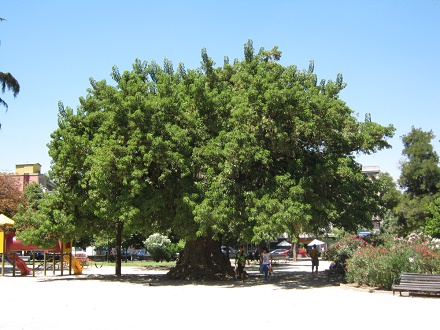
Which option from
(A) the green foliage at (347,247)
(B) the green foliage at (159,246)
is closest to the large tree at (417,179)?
(B) the green foliage at (159,246)

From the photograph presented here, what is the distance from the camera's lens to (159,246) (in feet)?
161

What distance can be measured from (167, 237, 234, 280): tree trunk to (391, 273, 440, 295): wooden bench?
11.4 metres

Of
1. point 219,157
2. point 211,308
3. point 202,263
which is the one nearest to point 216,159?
point 219,157

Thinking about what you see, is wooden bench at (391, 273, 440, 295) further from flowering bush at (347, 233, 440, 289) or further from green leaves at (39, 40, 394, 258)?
green leaves at (39, 40, 394, 258)

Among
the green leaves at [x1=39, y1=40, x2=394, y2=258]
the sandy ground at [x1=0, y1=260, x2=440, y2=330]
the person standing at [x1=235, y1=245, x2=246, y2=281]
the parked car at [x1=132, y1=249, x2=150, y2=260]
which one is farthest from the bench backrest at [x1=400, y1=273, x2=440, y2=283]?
the parked car at [x1=132, y1=249, x2=150, y2=260]

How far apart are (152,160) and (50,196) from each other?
690cm

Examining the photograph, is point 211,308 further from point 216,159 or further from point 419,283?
point 216,159

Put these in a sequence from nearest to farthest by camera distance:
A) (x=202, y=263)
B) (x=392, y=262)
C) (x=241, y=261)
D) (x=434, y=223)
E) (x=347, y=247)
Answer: (x=392, y=262), (x=347, y=247), (x=241, y=261), (x=202, y=263), (x=434, y=223)

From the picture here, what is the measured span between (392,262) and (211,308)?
7425 mm

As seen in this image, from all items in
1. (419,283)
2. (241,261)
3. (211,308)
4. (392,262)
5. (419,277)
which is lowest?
(211,308)

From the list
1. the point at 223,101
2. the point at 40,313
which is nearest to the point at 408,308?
the point at 40,313

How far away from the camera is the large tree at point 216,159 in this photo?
2194 centimetres

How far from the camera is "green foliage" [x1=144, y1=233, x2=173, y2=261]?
49188mm

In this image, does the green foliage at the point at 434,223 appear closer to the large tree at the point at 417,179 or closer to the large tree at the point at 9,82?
the large tree at the point at 417,179
